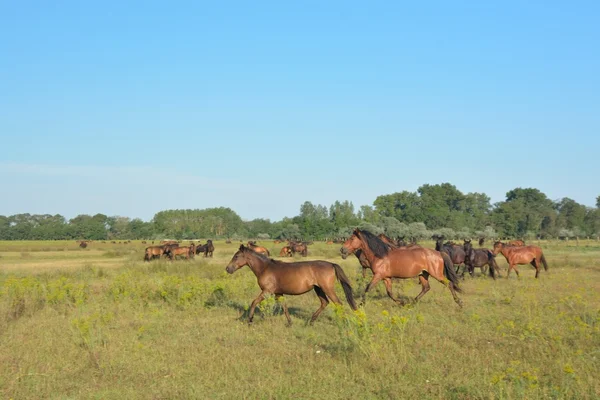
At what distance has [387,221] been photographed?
8831 centimetres

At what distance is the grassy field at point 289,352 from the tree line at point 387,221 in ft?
232

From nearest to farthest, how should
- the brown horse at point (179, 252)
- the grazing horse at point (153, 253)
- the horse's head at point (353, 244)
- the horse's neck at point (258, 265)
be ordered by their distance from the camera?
1. the horse's neck at point (258, 265)
2. the horse's head at point (353, 244)
3. the brown horse at point (179, 252)
4. the grazing horse at point (153, 253)

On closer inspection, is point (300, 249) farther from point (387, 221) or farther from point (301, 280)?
point (387, 221)

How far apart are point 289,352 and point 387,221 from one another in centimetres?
8145

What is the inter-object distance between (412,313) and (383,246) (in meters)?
2.34

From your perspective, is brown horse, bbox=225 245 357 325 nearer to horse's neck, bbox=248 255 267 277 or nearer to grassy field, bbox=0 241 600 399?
horse's neck, bbox=248 255 267 277

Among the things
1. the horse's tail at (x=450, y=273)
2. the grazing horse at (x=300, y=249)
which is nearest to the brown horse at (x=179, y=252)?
the grazing horse at (x=300, y=249)

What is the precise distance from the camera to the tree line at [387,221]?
327ft

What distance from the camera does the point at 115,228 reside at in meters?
142

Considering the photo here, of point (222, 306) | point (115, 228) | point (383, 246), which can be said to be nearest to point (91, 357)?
point (222, 306)

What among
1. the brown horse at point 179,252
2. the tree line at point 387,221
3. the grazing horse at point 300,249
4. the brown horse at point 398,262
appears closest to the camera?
the brown horse at point 398,262

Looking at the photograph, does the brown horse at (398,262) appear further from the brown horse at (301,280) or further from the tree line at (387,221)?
the tree line at (387,221)

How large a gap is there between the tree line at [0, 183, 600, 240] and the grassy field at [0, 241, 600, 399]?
232 feet

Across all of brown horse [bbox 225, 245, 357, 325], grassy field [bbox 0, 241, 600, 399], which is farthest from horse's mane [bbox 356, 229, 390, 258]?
brown horse [bbox 225, 245, 357, 325]
